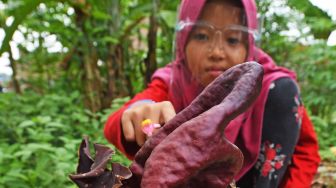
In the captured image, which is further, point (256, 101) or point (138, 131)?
point (256, 101)

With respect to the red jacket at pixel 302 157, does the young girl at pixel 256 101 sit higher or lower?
higher

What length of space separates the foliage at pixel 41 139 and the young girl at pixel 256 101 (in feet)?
1.00

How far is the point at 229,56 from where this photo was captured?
1038mm

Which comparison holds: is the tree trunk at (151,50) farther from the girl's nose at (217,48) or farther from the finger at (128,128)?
the finger at (128,128)

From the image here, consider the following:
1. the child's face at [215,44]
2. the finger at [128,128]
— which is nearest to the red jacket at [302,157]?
the child's face at [215,44]

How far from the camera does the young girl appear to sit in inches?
41.7

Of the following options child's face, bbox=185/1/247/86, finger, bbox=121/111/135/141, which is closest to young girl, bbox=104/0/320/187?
child's face, bbox=185/1/247/86

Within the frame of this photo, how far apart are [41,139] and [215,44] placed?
2.37 ft

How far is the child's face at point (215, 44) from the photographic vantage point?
1.04 metres

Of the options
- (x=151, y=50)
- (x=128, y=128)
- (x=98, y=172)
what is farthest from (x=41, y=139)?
(x=98, y=172)

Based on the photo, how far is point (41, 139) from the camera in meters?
1.47

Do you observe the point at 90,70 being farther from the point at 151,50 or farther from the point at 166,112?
the point at 166,112

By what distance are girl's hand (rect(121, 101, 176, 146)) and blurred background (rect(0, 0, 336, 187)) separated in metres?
0.62

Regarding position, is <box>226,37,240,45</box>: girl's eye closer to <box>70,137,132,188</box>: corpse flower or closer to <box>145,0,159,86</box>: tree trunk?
<box>70,137,132,188</box>: corpse flower
